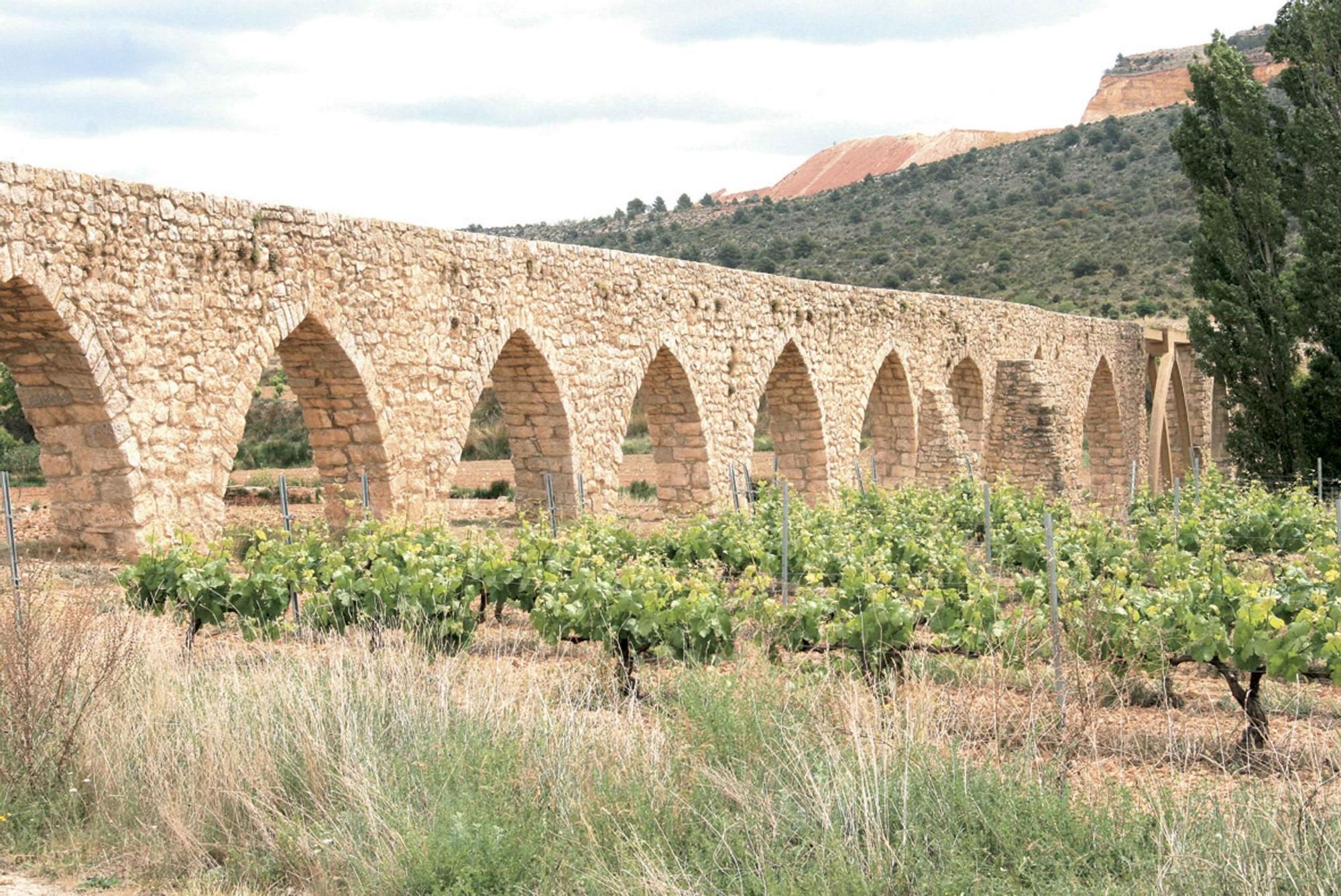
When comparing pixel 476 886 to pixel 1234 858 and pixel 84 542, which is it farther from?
pixel 84 542

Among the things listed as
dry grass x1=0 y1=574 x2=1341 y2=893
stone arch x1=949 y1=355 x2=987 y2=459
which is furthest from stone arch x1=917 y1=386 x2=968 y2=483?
dry grass x1=0 y1=574 x2=1341 y2=893

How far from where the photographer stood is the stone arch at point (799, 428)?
621 inches

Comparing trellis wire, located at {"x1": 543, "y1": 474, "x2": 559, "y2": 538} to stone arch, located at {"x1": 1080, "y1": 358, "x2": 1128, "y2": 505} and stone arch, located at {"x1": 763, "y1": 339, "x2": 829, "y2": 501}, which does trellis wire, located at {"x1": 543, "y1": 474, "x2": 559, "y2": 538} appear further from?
stone arch, located at {"x1": 1080, "y1": 358, "x2": 1128, "y2": 505}

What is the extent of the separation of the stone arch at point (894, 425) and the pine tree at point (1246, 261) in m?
4.79

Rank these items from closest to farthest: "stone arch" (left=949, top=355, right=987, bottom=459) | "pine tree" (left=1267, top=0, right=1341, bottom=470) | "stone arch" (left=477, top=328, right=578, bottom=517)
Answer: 1. "stone arch" (left=477, top=328, right=578, bottom=517)
2. "pine tree" (left=1267, top=0, right=1341, bottom=470)
3. "stone arch" (left=949, top=355, right=987, bottom=459)

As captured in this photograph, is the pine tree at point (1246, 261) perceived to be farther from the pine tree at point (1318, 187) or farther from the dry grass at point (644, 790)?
the dry grass at point (644, 790)

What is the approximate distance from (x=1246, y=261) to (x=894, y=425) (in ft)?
18.3

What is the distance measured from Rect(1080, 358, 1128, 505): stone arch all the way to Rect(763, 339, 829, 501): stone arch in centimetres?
1187

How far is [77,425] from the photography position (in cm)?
811

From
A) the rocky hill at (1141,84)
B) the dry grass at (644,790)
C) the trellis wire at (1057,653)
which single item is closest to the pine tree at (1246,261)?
the dry grass at (644,790)

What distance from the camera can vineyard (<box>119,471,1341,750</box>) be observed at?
593cm

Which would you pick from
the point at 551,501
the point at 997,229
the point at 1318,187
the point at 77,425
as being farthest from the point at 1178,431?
the point at 77,425

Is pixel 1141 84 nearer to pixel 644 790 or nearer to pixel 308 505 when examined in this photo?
pixel 308 505

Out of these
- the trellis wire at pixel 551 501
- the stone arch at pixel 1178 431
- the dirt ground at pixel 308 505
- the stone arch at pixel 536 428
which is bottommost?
the stone arch at pixel 1178 431
